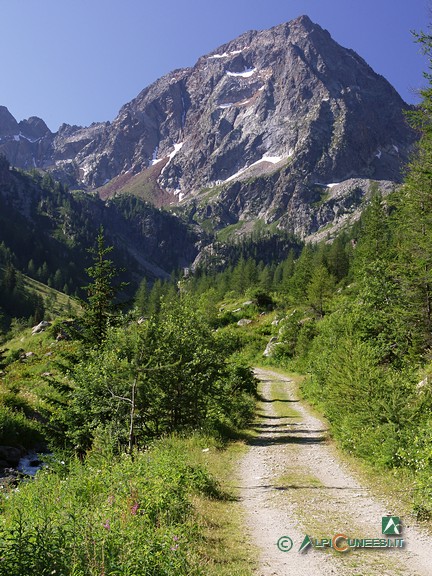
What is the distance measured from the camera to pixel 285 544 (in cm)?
771

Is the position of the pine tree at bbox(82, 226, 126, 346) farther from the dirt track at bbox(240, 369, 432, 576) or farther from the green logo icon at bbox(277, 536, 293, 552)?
the green logo icon at bbox(277, 536, 293, 552)

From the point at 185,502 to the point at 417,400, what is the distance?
28.5ft

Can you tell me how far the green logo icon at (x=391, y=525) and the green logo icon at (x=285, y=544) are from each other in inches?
81.9

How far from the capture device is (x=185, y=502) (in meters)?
8.52

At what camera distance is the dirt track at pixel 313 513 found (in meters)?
6.76

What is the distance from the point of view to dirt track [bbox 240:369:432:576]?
6762 mm

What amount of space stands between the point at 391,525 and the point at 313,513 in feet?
5.66

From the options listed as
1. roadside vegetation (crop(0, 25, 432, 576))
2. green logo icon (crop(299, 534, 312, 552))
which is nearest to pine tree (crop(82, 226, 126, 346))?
roadside vegetation (crop(0, 25, 432, 576))

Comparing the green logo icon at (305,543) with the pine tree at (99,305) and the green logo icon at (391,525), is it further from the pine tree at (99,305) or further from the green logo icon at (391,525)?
the pine tree at (99,305)

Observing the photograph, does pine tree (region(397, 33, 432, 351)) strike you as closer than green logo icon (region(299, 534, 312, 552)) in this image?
No

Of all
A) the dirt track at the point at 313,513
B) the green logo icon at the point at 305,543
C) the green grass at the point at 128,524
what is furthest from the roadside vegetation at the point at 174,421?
the green logo icon at the point at 305,543

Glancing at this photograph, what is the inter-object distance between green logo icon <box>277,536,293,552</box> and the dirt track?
0.27 feet

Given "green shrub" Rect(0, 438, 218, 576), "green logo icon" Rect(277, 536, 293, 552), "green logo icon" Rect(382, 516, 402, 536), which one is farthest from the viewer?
"green logo icon" Rect(382, 516, 402, 536)

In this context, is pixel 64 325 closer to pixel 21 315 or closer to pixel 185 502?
pixel 185 502
